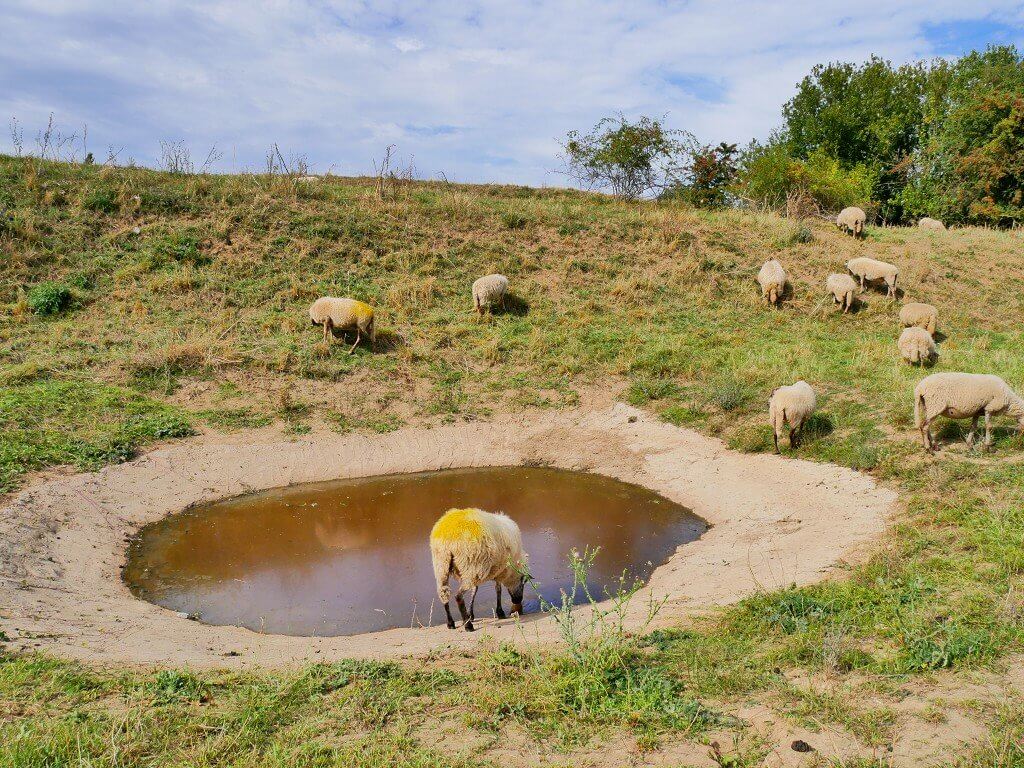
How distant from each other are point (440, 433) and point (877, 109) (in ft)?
124

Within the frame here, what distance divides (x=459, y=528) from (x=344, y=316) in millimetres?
10448

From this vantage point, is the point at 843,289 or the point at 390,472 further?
the point at 843,289

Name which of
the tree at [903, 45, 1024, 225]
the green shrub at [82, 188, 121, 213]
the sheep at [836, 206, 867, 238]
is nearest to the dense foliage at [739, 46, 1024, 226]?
the tree at [903, 45, 1024, 225]

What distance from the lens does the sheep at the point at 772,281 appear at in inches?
771

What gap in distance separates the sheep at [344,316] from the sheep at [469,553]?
992 centimetres

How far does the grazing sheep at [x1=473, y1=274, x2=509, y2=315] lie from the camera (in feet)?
62.1

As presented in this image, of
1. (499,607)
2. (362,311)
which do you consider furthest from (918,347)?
(362,311)

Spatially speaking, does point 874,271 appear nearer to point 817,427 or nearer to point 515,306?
point 817,427

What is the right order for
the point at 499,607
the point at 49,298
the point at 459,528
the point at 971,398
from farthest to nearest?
the point at 49,298, the point at 971,398, the point at 499,607, the point at 459,528

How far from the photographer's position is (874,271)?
63.9 ft

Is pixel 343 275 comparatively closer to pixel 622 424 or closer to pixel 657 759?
pixel 622 424

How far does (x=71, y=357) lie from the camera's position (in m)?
15.1

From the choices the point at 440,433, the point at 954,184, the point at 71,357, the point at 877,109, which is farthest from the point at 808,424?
the point at 877,109

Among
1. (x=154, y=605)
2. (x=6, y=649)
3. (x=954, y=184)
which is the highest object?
(x=954, y=184)
